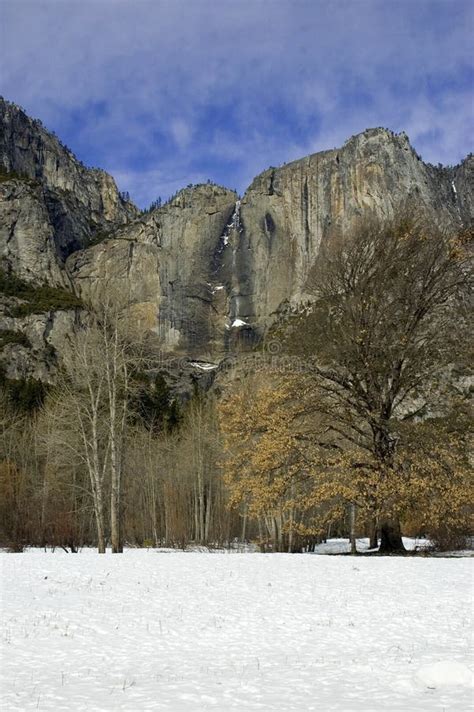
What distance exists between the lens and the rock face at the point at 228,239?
130m

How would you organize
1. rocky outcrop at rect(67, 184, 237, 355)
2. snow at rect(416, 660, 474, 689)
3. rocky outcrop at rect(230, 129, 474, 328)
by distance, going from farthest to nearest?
rocky outcrop at rect(67, 184, 237, 355), rocky outcrop at rect(230, 129, 474, 328), snow at rect(416, 660, 474, 689)

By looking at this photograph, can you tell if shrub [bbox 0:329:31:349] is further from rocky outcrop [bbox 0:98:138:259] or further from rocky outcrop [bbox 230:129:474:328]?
rocky outcrop [bbox 230:129:474:328]

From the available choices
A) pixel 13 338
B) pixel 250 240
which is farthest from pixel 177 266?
pixel 13 338

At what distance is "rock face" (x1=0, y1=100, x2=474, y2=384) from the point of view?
130125 mm

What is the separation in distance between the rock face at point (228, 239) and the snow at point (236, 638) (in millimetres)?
109810

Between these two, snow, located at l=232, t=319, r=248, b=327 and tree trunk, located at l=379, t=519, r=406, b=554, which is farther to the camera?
snow, located at l=232, t=319, r=248, b=327

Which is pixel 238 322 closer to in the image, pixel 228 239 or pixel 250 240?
pixel 250 240

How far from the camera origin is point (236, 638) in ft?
33.8

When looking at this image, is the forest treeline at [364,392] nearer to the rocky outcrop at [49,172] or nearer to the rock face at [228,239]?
the rock face at [228,239]

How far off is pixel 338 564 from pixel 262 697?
1274 centimetres

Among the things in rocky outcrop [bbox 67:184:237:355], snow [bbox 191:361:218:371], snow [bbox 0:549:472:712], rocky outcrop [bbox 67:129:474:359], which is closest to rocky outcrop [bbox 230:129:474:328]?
rocky outcrop [bbox 67:129:474:359]

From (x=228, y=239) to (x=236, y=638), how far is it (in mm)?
134408

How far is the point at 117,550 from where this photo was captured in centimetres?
2545

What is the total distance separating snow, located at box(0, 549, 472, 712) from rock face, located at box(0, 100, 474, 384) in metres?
110
